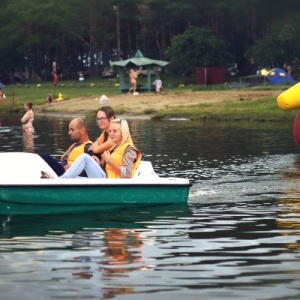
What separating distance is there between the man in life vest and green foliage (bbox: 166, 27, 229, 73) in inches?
2180

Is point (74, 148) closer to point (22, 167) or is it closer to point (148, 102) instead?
point (22, 167)

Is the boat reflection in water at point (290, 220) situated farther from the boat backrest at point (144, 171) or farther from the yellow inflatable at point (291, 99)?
the yellow inflatable at point (291, 99)

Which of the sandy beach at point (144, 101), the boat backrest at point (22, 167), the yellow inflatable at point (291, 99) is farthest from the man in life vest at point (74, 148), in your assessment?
the sandy beach at point (144, 101)

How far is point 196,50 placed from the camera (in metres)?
71.2

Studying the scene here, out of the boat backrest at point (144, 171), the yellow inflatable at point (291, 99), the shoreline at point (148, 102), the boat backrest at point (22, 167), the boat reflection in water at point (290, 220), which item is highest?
the yellow inflatable at point (291, 99)

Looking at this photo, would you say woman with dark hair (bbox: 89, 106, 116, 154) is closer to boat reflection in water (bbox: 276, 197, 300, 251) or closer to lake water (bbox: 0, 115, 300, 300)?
lake water (bbox: 0, 115, 300, 300)

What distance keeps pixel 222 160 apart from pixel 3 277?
1220cm

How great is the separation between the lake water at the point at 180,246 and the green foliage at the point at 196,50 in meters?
50.0

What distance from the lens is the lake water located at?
1005 centimetres

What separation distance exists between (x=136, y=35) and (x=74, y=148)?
7393cm

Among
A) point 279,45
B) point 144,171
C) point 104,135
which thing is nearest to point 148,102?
point 279,45

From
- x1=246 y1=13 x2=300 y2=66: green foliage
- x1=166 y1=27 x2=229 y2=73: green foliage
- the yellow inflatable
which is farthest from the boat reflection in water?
x1=166 y1=27 x2=229 y2=73: green foliage

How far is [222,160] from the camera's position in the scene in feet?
73.6

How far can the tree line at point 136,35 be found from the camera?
71625 millimetres
